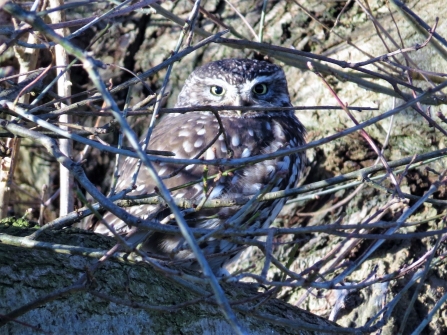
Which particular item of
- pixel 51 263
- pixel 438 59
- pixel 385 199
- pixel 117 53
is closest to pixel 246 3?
pixel 117 53

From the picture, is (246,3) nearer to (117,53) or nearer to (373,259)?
(117,53)

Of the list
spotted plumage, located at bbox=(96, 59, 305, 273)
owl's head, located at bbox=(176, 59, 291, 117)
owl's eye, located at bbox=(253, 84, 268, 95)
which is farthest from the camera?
owl's eye, located at bbox=(253, 84, 268, 95)

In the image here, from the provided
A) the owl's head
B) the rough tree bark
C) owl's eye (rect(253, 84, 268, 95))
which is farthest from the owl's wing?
the rough tree bark

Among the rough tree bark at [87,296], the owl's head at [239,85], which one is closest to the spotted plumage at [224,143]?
the owl's head at [239,85]

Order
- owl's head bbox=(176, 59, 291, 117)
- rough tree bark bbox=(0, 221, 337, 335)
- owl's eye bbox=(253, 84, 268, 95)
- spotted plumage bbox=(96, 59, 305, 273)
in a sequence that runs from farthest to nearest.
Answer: owl's eye bbox=(253, 84, 268, 95) → owl's head bbox=(176, 59, 291, 117) → spotted plumage bbox=(96, 59, 305, 273) → rough tree bark bbox=(0, 221, 337, 335)

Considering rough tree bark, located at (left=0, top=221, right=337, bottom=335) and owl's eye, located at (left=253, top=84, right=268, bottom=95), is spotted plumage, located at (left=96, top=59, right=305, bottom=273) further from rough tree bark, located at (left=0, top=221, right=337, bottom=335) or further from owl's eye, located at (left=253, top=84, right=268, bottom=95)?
rough tree bark, located at (left=0, top=221, right=337, bottom=335)

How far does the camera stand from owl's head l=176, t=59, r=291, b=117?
4.14 metres

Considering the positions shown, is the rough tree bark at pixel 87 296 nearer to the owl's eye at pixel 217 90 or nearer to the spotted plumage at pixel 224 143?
the spotted plumage at pixel 224 143

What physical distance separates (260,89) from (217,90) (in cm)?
25

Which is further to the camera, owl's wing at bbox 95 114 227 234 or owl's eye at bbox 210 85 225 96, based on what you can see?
owl's eye at bbox 210 85 225 96

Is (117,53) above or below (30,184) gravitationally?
above

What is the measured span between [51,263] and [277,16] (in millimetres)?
2722

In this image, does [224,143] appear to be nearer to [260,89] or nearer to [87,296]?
[260,89]

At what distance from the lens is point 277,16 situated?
4.57 metres
